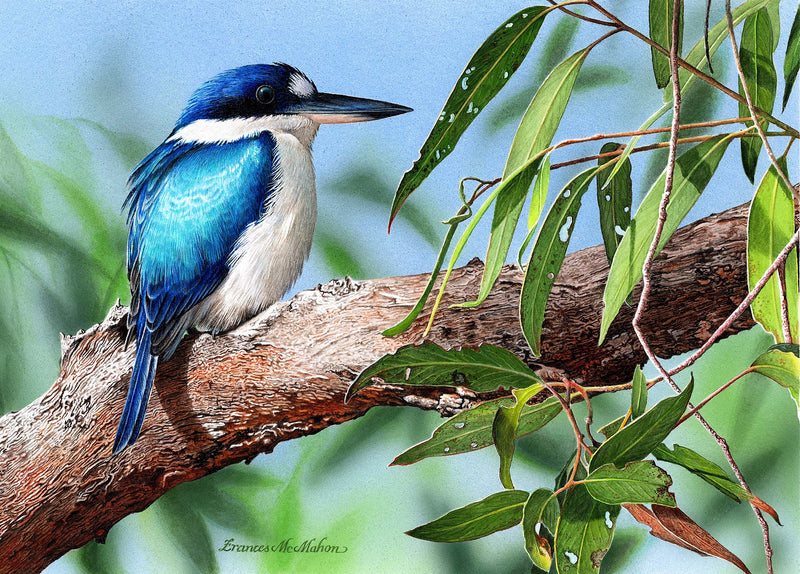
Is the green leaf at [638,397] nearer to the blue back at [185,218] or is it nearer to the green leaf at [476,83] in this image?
the green leaf at [476,83]

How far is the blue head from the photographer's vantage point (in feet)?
3.66

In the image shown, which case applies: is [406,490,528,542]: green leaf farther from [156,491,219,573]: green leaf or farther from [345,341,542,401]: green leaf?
[156,491,219,573]: green leaf

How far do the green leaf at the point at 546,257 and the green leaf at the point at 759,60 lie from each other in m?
0.30

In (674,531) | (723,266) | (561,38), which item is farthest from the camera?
(561,38)

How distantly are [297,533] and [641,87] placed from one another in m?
0.90

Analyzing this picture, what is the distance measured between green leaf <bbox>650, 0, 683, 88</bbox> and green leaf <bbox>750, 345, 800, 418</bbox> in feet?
1.45

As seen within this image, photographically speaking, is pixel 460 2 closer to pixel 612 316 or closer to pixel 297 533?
pixel 612 316

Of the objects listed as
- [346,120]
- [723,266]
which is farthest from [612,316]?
[346,120]

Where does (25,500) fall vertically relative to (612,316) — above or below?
below

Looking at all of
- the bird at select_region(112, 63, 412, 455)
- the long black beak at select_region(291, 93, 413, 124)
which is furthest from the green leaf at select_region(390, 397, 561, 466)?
the long black beak at select_region(291, 93, 413, 124)

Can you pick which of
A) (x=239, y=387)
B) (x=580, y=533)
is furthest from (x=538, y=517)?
(x=239, y=387)

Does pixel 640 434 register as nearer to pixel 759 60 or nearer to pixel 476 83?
pixel 476 83

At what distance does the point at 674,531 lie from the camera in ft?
2.89

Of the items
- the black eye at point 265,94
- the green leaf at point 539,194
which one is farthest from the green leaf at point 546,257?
the black eye at point 265,94
